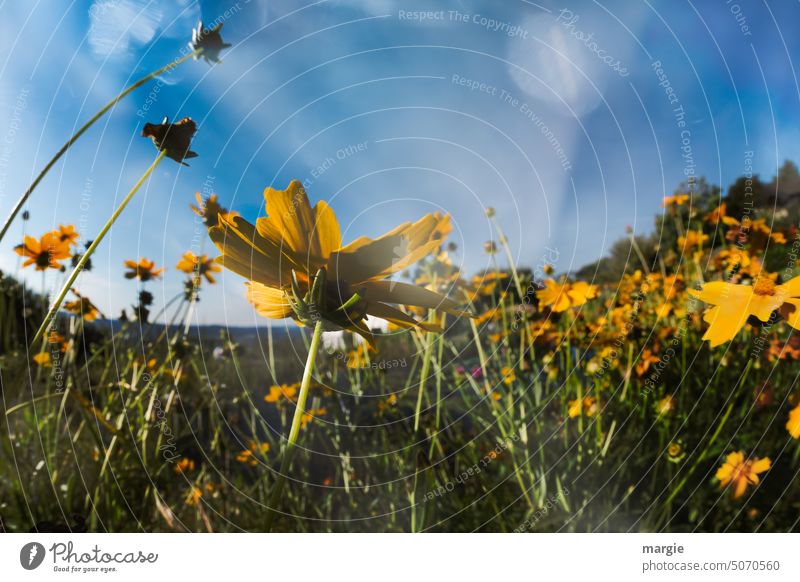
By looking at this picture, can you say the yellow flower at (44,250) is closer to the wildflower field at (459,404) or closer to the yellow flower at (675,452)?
the wildflower field at (459,404)

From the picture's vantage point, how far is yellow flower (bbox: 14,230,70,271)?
0.43 meters

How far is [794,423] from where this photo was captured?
0.45m

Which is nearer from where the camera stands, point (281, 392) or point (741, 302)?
point (741, 302)

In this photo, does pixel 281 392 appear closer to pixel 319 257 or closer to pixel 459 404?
pixel 459 404

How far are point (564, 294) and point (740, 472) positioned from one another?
0.22m

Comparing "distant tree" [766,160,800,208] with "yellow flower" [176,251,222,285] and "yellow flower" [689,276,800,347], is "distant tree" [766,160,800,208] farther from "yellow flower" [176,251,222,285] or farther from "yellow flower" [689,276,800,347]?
"yellow flower" [176,251,222,285]

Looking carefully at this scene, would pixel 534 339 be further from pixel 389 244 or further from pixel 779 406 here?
pixel 389 244

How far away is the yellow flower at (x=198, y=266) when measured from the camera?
1.43 ft

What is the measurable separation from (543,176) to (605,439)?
26 centimetres

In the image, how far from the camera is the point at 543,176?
1.43 ft

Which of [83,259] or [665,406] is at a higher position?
[83,259]

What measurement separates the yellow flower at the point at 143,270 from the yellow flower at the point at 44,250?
57 mm

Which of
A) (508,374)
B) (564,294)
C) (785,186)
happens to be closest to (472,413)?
(508,374)

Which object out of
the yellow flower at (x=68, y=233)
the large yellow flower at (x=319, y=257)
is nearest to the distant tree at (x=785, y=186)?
the large yellow flower at (x=319, y=257)
